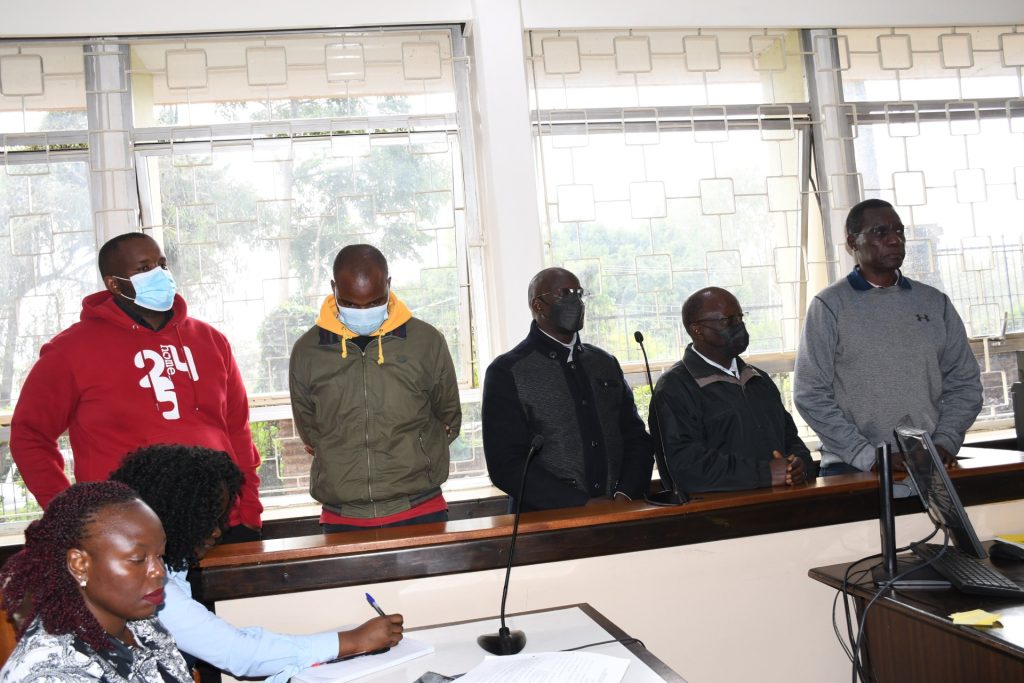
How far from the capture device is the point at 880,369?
9.61ft

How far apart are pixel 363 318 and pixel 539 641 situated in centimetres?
118

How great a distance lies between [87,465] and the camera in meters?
2.64

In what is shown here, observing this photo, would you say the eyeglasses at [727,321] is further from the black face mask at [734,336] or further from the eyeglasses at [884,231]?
the eyeglasses at [884,231]

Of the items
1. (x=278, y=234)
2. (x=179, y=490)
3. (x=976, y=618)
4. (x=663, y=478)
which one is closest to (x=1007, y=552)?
(x=976, y=618)

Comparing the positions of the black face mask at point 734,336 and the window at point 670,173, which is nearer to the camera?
the black face mask at point 734,336

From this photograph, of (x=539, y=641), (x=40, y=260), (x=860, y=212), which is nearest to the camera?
(x=539, y=641)

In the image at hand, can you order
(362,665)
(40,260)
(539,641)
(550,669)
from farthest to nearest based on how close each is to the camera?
(40,260), (539,641), (362,665), (550,669)

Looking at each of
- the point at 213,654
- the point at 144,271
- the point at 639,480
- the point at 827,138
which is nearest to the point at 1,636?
the point at 213,654

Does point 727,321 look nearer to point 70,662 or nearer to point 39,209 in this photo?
point 70,662

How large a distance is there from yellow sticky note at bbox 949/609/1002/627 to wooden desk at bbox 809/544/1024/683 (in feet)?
0.04

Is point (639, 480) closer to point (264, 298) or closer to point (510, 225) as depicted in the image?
point (510, 225)

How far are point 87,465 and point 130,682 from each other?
4.79ft

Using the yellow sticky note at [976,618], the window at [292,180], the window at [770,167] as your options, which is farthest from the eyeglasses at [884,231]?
the window at [292,180]

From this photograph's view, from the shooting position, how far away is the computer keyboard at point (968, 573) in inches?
75.8
